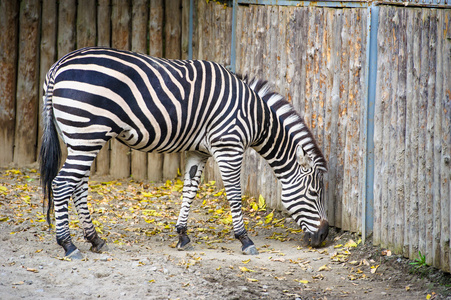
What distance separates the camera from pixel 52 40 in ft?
29.5

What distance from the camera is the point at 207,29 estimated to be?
8.94 meters

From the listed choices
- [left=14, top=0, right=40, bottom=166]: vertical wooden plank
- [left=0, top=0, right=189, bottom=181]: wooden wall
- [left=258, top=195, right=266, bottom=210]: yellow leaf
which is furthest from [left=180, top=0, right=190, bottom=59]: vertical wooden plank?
[left=258, top=195, right=266, bottom=210]: yellow leaf

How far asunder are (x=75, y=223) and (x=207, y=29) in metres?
3.82

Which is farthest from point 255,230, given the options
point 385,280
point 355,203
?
point 385,280

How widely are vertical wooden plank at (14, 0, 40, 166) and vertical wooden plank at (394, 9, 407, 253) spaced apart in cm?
584

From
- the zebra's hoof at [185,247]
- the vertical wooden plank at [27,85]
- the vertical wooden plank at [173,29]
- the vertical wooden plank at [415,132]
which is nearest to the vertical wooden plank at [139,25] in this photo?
the vertical wooden plank at [173,29]

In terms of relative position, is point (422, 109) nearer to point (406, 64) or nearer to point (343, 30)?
point (406, 64)

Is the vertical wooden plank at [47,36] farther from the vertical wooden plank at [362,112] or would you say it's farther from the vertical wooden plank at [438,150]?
the vertical wooden plank at [438,150]

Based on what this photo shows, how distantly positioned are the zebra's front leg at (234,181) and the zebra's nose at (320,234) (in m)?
→ 0.68

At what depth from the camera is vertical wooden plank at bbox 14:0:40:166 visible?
891 cm

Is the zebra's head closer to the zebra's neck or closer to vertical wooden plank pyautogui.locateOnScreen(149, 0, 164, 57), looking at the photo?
the zebra's neck

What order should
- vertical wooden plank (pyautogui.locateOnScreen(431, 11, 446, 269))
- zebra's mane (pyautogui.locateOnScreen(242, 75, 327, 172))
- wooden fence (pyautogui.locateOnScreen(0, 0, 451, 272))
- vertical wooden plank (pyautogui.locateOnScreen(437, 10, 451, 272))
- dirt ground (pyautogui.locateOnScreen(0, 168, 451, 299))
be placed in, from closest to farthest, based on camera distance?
dirt ground (pyautogui.locateOnScreen(0, 168, 451, 299)) → vertical wooden plank (pyautogui.locateOnScreen(437, 10, 451, 272)) → vertical wooden plank (pyautogui.locateOnScreen(431, 11, 446, 269)) → wooden fence (pyautogui.locateOnScreen(0, 0, 451, 272)) → zebra's mane (pyautogui.locateOnScreen(242, 75, 327, 172))

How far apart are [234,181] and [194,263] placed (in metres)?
1.17

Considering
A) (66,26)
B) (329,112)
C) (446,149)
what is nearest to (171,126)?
(329,112)
